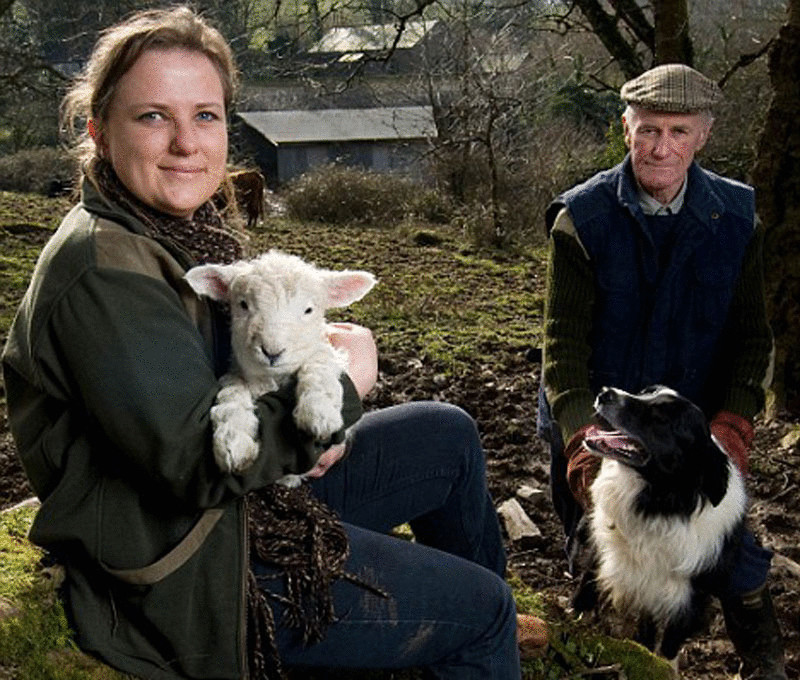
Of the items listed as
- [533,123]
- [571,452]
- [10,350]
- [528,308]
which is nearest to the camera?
[10,350]

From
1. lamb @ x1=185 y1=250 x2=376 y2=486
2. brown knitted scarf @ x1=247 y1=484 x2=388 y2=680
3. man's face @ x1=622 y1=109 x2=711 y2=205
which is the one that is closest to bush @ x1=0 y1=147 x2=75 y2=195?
man's face @ x1=622 y1=109 x2=711 y2=205

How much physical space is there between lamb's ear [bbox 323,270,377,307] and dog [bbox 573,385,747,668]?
107 centimetres

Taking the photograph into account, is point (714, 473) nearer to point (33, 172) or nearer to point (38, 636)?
point (38, 636)

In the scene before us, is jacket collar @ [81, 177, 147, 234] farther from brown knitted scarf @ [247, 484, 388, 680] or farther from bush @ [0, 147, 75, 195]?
bush @ [0, 147, 75, 195]

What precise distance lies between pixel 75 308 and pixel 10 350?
0.92 feet

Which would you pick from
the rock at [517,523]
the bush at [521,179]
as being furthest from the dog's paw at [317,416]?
the bush at [521,179]

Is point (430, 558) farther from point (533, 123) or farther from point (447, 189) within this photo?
point (533, 123)

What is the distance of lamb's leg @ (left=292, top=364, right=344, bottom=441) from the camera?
2164 millimetres

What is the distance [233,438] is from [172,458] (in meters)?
0.13

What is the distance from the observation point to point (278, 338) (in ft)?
8.01

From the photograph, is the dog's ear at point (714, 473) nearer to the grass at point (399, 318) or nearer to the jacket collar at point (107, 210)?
the grass at point (399, 318)

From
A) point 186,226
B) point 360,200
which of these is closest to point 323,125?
point 360,200

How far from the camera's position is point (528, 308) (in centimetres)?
1075

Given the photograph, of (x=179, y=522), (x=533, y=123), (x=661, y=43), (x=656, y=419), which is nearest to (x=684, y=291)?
(x=656, y=419)
